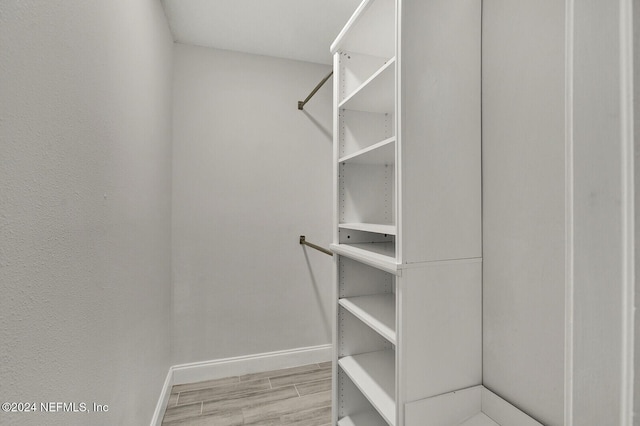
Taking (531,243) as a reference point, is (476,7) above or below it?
above

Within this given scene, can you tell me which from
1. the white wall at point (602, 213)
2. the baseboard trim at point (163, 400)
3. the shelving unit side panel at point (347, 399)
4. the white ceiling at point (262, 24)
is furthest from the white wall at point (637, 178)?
the baseboard trim at point (163, 400)

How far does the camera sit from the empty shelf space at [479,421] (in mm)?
1147

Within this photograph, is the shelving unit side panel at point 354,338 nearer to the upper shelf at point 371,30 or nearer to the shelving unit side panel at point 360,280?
the shelving unit side panel at point 360,280

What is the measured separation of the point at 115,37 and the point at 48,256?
84cm

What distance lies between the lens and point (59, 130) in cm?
73

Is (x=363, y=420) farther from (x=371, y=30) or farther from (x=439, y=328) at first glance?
(x=371, y=30)


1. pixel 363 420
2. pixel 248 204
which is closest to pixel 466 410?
pixel 363 420

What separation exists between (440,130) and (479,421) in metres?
1.12

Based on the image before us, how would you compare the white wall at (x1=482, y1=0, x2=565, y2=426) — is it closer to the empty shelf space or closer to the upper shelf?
the empty shelf space

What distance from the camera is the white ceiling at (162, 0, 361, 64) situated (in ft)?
6.20

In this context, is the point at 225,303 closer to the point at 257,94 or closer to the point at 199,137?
the point at 199,137

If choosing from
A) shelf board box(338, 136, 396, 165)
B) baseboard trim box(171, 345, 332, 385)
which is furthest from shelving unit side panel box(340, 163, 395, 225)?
baseboard trim box(171, 345, 332, 385)

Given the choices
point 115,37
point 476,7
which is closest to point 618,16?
point 476,7

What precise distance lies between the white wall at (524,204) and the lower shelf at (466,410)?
4cm
